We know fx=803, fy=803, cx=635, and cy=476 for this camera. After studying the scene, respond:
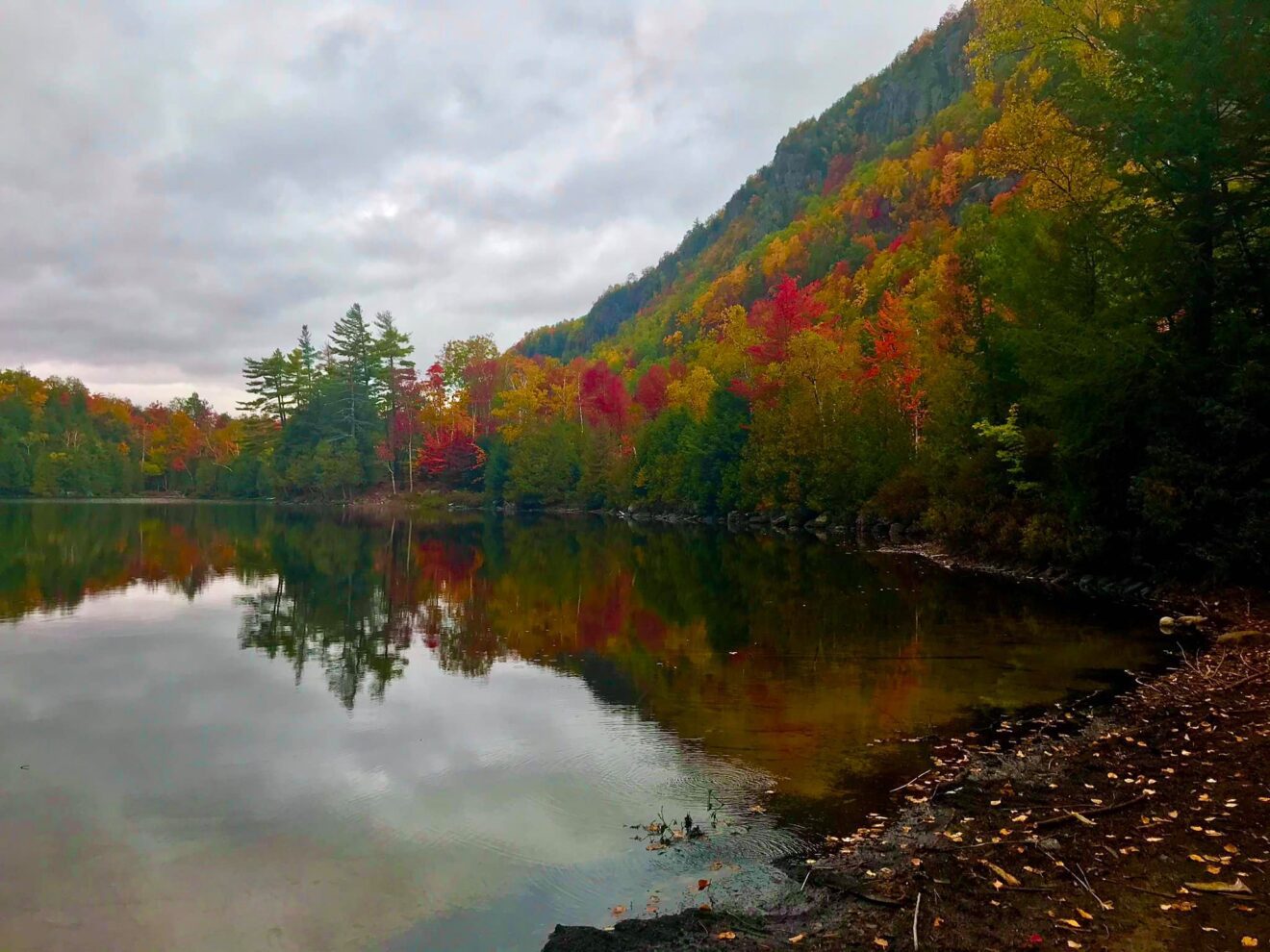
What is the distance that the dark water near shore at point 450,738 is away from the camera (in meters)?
6.43

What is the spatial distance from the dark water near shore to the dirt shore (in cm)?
58

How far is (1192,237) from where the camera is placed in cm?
1667

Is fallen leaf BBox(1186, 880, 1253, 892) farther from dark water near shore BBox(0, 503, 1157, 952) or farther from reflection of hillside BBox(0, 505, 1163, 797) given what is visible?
reflection of hillside BBox(0, 505, 1163, 797)

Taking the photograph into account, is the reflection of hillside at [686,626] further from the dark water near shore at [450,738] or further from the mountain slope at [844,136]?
the mountain slope at [844,136]

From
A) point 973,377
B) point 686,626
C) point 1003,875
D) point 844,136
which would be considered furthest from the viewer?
point 844,136

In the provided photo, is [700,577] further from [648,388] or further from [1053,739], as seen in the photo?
[648,388]

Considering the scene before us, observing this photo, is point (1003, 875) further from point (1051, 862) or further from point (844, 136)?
point (844, 136)

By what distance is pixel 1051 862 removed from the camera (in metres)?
5.92

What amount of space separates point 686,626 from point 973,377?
55.9 feet

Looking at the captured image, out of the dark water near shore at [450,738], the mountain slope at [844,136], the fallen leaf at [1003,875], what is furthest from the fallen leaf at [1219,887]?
the mountain slope at [844,136]

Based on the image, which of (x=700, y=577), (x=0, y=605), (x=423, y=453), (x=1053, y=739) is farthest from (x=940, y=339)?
(x=423, y=453)

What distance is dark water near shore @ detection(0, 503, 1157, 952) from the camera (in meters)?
6.43

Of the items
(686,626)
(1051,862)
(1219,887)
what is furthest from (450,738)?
(686,626)

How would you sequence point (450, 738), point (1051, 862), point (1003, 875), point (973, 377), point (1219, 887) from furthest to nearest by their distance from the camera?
1. point (973, 377)
2. point (450, 738)
3. point (1051, 862)
4. point (1003, 875)
5. point (1219, 887)
